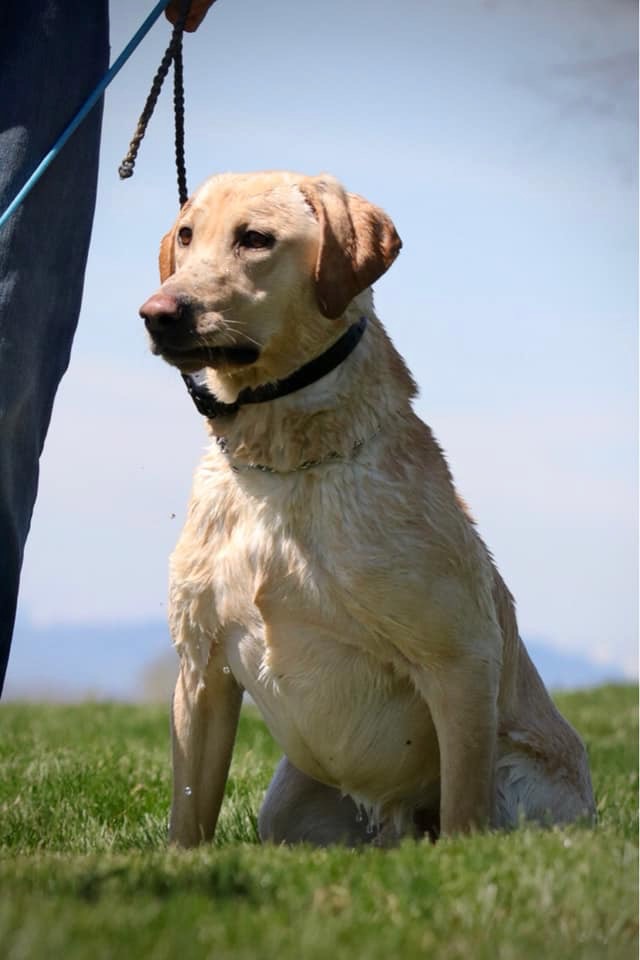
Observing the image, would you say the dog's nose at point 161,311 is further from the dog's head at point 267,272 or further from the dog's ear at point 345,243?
the dog's ear at point 345,243

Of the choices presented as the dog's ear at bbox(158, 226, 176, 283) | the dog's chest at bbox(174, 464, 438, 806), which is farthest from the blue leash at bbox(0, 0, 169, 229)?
the dog's chest at bbox(174, 464, 438, 806)

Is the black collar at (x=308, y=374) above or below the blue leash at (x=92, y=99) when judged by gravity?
below

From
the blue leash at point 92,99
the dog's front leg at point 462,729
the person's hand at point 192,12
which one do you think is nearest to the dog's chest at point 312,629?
the dog's front leg at point 462,729

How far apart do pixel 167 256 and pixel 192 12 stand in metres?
1.06

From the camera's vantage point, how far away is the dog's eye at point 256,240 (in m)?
3.96

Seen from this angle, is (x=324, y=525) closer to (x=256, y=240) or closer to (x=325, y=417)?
(x=325, y=417)

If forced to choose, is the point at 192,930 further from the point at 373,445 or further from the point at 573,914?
the point at 373,445

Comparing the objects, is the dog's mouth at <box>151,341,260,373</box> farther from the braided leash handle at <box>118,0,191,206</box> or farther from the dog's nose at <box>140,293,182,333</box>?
the braided leash handle at <box>118,0,191,206</box>

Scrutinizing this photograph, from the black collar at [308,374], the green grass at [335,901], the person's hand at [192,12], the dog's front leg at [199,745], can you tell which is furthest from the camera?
the person's hand at [192,12]

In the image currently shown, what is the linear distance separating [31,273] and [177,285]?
94 centimetres

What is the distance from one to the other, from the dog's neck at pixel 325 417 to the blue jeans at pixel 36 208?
0.95 m

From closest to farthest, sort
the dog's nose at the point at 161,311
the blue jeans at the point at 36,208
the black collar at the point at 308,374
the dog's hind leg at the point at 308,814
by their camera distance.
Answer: the dog's nose at the point at 161,311
the black collar at the point at 308,374
the dog's hind leg at the point at 308,814
the blue jeans at the point at 36,208

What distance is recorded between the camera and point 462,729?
3.94m

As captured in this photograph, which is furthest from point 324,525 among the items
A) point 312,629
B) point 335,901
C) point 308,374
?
point 335,901
